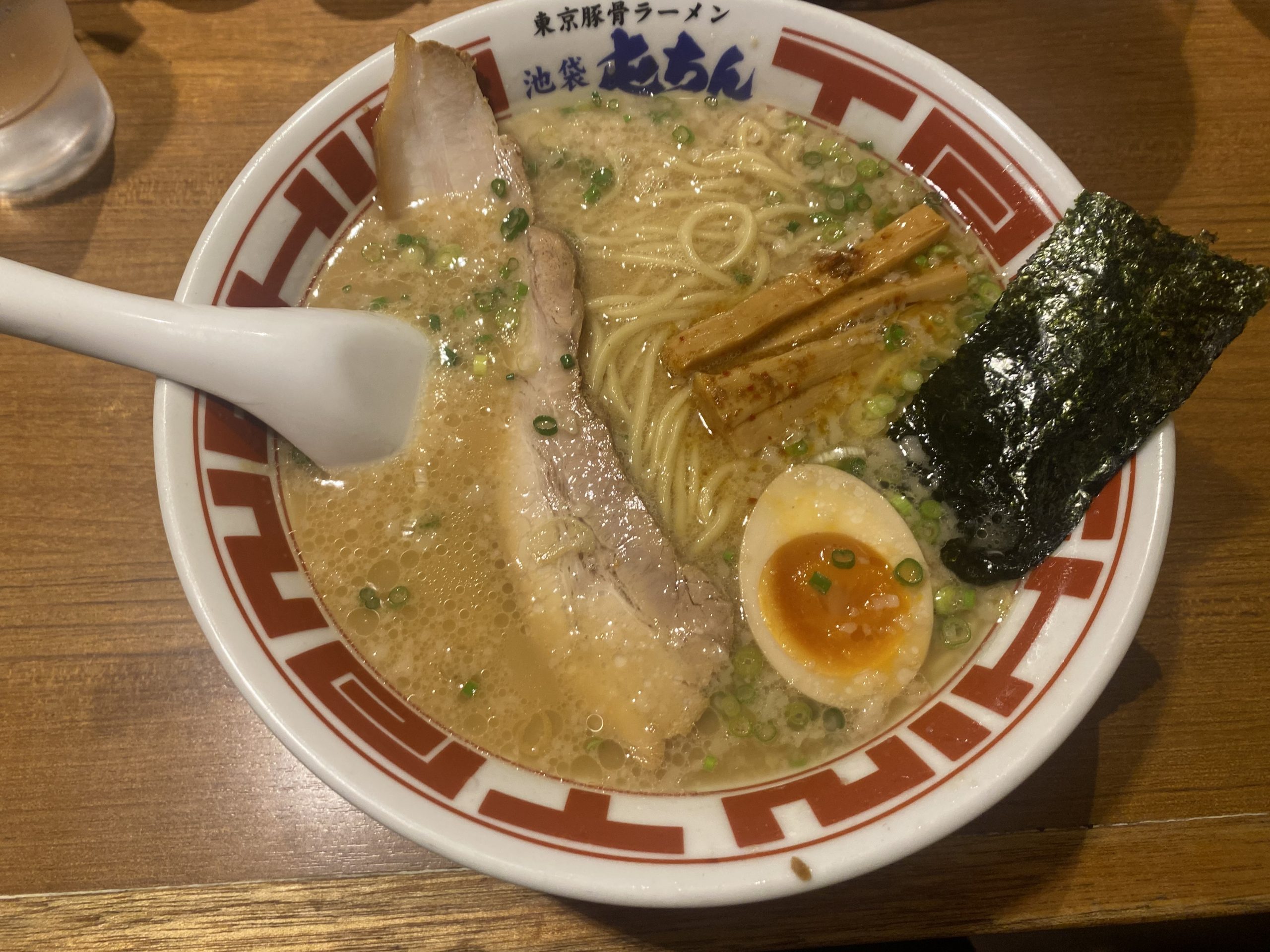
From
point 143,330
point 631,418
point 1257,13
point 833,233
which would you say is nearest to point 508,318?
point 631,418

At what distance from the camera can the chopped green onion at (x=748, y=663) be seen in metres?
1.47

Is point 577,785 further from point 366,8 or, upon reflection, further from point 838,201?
point 366,8

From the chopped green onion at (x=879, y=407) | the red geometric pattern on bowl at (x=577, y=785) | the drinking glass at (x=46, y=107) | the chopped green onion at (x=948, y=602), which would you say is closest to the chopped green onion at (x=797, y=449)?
the chopped green onion at (x=879, y=407)

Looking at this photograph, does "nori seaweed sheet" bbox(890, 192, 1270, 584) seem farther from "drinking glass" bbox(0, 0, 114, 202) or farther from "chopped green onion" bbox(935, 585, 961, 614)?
"drinking glass" bbox(0, 0, 114, 202)

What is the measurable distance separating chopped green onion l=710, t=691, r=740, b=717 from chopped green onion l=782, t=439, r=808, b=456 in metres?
0.56

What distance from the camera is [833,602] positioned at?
1467mm

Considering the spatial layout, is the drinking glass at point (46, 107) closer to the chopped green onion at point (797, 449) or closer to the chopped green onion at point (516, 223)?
the chopped green onion at point (516, 223)

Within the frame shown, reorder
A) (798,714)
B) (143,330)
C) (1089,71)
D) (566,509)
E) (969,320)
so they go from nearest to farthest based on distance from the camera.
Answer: (143,330) → (798,714) → (566,509) → (969,320) → (1089,71)

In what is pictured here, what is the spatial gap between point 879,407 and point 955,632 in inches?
20.7

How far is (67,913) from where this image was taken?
1320mm

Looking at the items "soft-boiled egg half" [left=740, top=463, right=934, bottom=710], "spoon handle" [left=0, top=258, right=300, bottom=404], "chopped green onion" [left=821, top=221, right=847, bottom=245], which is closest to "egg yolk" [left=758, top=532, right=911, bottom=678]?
"soft-boiled egg half" [left=740, top=463, right=934, bottom=710]

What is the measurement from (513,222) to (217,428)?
0.81 metres

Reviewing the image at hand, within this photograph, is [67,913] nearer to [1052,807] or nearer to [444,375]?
[444,375]

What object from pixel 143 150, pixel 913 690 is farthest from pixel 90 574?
pixel 913 690
